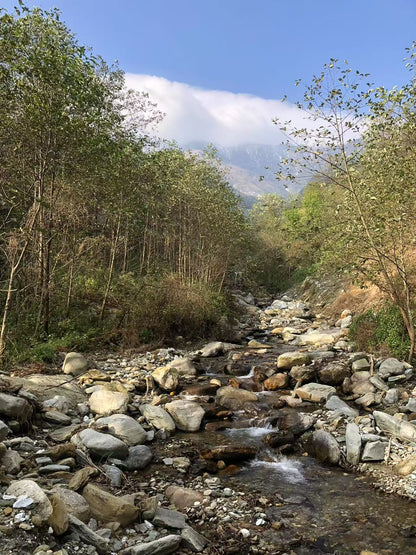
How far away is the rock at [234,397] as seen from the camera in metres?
9.80

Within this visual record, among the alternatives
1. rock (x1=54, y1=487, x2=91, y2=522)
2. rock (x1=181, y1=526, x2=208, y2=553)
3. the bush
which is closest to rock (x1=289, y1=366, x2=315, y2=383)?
the bush

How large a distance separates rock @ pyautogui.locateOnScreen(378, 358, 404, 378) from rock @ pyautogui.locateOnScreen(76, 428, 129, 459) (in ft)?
22.6

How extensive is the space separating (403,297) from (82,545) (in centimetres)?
1081

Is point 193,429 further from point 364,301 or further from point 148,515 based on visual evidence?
point 364,301

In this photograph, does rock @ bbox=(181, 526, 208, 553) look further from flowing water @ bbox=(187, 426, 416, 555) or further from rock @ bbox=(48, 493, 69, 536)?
rock @ bbox=(48, 493, 69, 536)

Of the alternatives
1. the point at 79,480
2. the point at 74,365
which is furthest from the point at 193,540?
the point at 74,365

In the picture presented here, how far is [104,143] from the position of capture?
38.0 feet

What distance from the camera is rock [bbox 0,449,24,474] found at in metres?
5.18

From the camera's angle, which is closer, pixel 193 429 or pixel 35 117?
pixel 193 429

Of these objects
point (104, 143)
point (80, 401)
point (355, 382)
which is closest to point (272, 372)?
point (355, 382)

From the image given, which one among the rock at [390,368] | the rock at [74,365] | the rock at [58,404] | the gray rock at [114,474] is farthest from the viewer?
the rock at [74,365]

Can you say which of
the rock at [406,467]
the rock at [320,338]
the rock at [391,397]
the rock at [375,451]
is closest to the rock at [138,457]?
the rock at [375,451]

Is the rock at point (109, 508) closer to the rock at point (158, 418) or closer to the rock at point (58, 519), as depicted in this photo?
the rock at point (58, 519)

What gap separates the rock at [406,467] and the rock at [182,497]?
3.19 meters
